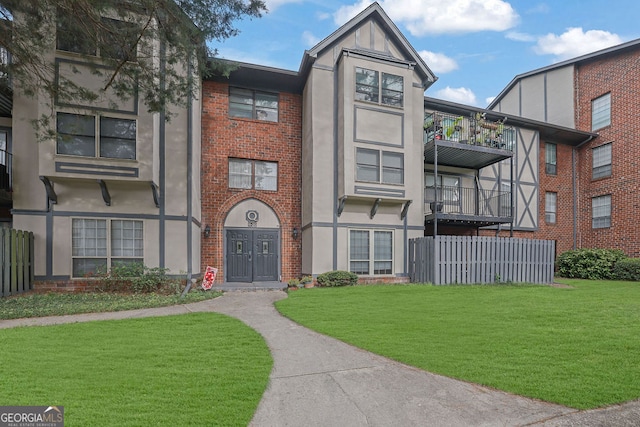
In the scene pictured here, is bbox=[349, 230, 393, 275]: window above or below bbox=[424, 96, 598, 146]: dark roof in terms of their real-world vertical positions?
below

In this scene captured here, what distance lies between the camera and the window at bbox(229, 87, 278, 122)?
1317 cm

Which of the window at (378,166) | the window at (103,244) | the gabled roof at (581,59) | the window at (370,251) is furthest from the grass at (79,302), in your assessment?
the gabled roof at (581,59)

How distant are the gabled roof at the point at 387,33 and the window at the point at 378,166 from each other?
155 inches

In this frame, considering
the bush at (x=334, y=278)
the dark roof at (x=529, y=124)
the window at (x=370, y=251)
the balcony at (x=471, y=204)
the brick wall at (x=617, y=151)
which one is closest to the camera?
the bush at (x=334, y=278)

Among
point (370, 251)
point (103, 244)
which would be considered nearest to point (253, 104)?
point (103, 244)

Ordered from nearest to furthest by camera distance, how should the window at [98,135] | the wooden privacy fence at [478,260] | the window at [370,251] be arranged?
the window at [98,135] < the wooden privacy fence at [478,260] < the window at [370,251]

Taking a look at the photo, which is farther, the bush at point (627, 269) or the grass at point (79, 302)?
the bush at point (627, 269)

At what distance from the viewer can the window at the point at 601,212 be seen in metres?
17.4

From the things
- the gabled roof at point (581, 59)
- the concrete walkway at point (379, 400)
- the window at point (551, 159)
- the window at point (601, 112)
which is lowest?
the concrete walkway at point (379, 400)

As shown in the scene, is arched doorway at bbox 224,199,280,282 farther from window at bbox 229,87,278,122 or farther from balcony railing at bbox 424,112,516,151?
balcony railing at bbox 424,112,516,151

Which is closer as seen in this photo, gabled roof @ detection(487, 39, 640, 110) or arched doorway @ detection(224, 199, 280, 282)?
arched doorway @ detection(224, 199, 280, 282)

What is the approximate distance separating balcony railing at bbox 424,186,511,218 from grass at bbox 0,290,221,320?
10.6 meters

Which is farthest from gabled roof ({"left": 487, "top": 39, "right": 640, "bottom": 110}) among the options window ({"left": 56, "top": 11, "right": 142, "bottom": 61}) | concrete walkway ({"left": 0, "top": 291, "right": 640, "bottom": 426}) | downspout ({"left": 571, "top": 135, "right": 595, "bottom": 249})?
window ({"left": 56, "top": 11, "right": 142, "bottom": 61})

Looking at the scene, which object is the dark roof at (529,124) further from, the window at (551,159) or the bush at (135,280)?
the bush at (135,280)
